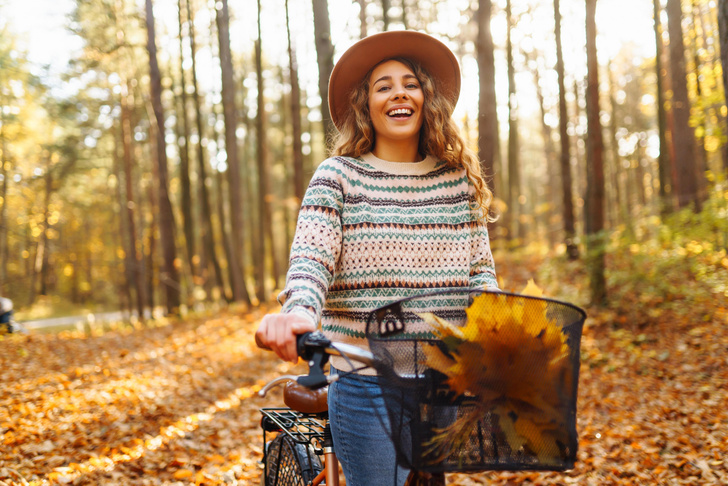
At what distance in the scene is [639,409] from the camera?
6.09m

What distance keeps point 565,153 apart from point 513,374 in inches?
530

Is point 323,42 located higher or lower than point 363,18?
lower

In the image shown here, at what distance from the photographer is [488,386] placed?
131 cm

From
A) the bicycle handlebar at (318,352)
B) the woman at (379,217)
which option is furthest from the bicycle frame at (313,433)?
the bicycle handlebar at (318,352)

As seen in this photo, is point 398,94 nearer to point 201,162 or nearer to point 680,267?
point 680,267

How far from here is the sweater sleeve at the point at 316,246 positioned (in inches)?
61.1

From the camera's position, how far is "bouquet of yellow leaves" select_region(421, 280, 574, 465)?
4.24 ft

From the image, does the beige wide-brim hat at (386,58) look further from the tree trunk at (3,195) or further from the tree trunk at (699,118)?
the tree trunk at (699,118)

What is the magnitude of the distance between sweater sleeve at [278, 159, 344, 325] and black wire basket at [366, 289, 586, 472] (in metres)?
0.27

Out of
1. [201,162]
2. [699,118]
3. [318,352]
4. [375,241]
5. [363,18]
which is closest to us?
[318,352]

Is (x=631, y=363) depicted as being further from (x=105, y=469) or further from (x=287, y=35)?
(x=287, y=35)

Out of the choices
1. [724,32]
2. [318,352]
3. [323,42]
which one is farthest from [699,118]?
[318,352]

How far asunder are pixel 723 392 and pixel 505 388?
20.2 ft

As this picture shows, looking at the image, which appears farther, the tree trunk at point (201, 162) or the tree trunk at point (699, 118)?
the tree trunk at point (201, 162)
